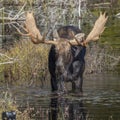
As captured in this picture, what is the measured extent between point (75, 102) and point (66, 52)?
1875 millimetres

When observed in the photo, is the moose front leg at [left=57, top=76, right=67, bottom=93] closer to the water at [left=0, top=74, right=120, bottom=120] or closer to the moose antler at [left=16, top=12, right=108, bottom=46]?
the water at [left=0, top=74, right=120, bottom=120]

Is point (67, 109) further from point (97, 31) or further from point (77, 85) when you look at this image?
point (97, 31)

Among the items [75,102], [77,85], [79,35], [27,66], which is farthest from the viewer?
[27,66]

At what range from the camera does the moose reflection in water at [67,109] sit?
1324cm

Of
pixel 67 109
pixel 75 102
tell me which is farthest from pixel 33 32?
pixel 67 109

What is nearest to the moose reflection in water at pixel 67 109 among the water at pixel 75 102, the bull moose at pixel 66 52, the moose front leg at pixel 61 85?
the water at pixel 75 102

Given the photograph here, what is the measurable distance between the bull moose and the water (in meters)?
0.33

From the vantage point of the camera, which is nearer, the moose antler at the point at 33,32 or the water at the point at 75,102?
the water at the point at 75,102

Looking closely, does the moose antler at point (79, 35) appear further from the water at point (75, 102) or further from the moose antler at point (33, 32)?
the water at point (75, 102)

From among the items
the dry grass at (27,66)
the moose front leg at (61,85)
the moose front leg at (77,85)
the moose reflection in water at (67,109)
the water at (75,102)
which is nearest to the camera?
the moose reflection in water at (67,109)

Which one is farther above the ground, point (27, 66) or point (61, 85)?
point (27, 66)

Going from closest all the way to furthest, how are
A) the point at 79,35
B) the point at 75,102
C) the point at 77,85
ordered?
the point at 75,102
the point at 77,85
the point at 79,35

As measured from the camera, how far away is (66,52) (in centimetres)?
1655

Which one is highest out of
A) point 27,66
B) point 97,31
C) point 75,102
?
point 97,31
